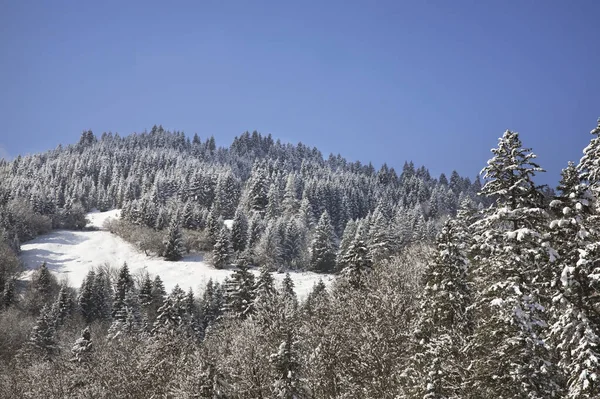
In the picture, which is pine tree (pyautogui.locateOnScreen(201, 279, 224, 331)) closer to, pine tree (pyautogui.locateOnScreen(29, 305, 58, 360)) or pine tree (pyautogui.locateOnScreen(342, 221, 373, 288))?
pine tree (pyautogui.locateOnScreen(29, 305, 58, 360))

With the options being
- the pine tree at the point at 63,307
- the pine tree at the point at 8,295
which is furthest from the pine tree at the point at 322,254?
the pine tree at the point at 8,295

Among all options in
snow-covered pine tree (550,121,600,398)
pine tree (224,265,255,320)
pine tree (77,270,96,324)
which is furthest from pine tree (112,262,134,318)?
snow-covered pine tree (550,121,600,398)

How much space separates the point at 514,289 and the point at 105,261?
111 m

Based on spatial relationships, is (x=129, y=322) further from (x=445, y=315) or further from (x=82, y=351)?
(x=445, y=315)

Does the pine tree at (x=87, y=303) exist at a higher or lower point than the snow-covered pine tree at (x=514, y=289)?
lower

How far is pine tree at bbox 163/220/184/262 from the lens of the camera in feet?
342

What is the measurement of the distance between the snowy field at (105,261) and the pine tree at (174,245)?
5.88ft

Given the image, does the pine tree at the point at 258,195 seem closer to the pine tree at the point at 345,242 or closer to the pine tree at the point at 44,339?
the pine tree at the point at 345,242

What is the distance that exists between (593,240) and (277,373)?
54.0 feet

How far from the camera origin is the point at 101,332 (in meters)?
70.8

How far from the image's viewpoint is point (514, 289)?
46.9ft

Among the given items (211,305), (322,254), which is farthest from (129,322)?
(322,254)

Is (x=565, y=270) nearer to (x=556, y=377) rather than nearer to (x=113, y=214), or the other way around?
(x=556, y=377)

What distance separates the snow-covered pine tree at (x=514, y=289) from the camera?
1391 centimetres
